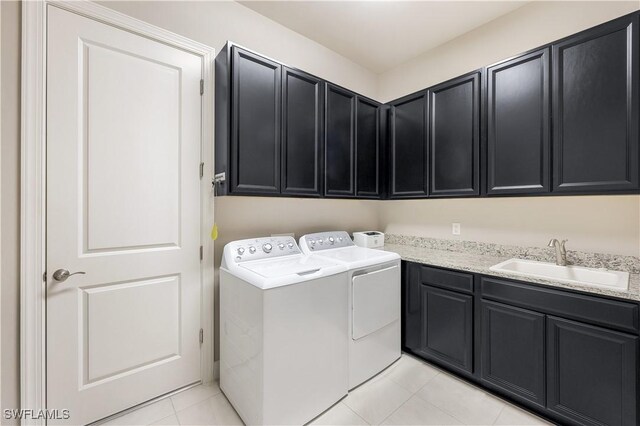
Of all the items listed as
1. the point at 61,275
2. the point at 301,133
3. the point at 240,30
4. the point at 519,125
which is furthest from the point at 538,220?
the point at 61,275

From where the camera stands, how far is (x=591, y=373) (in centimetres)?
143

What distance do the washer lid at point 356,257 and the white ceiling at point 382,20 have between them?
2015 mm

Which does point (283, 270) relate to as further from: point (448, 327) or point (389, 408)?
point (448, 327)

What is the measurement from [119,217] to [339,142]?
5.67ft

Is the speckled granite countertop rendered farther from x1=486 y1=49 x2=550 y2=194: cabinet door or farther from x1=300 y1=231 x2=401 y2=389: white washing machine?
x1=486 y1=49 x2=550 y2=194: cabinet door

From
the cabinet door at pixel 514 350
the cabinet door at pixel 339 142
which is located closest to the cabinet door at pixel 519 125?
the cabinet door at pixel 514 350

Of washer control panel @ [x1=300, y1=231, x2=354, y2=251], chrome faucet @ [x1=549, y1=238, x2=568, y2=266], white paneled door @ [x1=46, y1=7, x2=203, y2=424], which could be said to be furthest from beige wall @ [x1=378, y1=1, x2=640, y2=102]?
white paneled door @ [x1=46, y1=7, x2=203, y2=424]

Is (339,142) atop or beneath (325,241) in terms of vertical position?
atop

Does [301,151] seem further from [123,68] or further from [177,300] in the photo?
[177,300]

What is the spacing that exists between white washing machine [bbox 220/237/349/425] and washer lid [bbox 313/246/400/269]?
12 centimetres

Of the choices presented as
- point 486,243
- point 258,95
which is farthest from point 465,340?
point 258,95

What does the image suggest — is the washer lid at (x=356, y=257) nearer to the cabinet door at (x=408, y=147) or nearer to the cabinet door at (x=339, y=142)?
the cabinet door at (x=339, y=142)

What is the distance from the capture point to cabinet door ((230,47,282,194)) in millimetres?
1731

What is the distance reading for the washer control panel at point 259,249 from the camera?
5.89 feet
